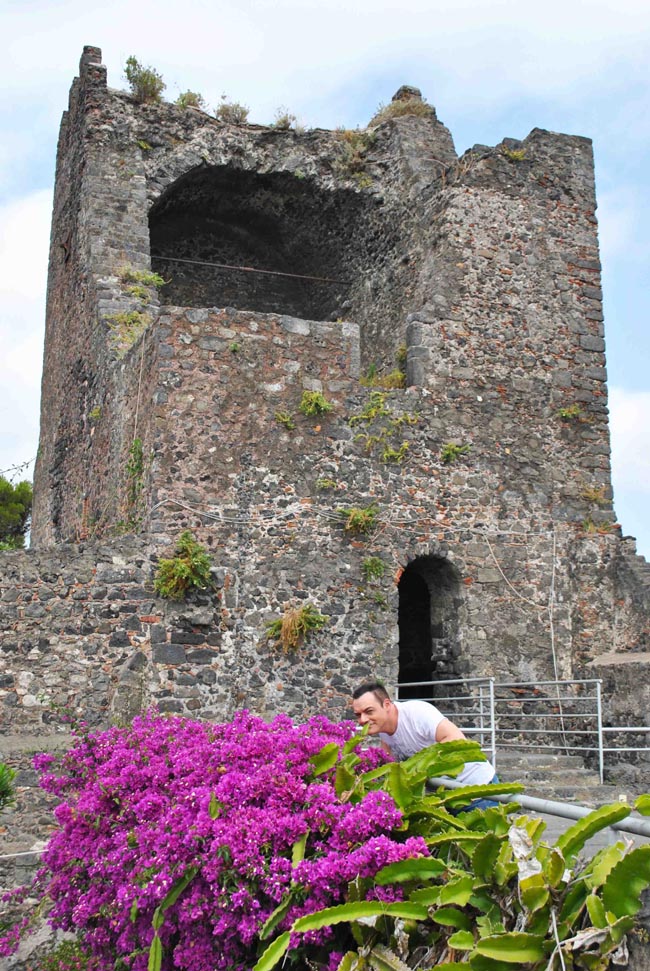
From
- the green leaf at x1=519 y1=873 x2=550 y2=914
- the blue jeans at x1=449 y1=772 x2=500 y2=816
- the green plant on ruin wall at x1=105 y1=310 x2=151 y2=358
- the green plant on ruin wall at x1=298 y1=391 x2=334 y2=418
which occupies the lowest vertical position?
the green leaf at x1=519 y1=873 x2=550 y2=914

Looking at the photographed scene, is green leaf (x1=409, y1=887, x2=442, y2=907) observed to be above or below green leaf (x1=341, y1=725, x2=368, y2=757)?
below

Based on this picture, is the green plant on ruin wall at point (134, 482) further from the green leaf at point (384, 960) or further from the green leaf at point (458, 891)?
the green leaf at point (458, 891)

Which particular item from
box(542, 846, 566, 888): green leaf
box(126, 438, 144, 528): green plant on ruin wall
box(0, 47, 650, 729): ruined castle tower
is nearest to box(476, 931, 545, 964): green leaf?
box(542, 846, 566, 888): green leaf

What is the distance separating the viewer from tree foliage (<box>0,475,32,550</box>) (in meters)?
26.0

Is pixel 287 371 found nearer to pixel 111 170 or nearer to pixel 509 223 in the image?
pixel 509 223

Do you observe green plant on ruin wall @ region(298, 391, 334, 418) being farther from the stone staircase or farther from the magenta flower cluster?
the magenta flower cluster

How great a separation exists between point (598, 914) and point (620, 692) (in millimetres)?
7463

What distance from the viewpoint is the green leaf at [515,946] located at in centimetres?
417

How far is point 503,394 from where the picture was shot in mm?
13562

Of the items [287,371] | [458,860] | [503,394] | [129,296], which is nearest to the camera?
→ [458,860]

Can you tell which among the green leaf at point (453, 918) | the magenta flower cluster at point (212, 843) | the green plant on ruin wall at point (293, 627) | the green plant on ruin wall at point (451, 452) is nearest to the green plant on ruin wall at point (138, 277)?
Answer: the green plant on ruin wall at point (451, 452)

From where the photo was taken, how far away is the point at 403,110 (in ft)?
56.3

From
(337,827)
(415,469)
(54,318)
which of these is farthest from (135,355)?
(337,827)

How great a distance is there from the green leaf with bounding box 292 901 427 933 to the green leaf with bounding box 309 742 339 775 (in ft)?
3.65
